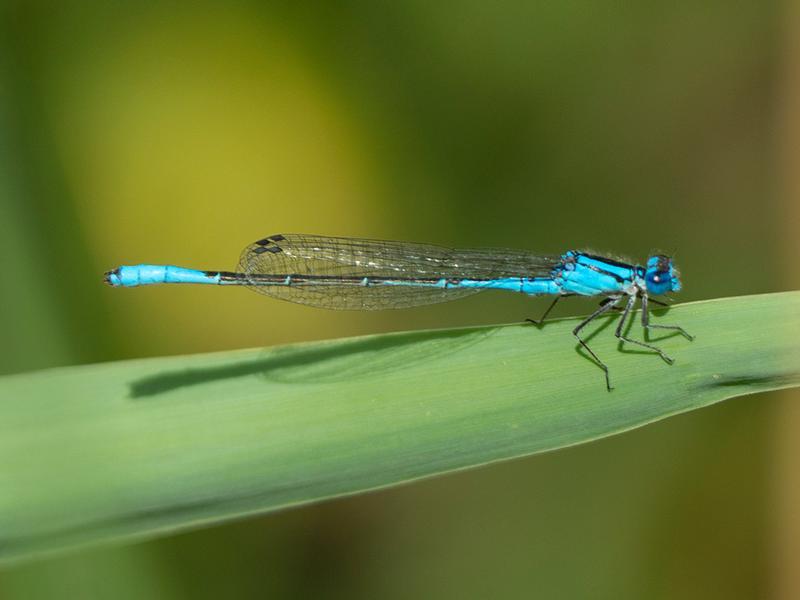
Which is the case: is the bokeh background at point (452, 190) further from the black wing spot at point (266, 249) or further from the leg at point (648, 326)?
the leg at point (648, 326)

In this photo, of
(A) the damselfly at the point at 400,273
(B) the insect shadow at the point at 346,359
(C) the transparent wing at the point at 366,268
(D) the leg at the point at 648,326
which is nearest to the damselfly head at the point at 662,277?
(A) the damselfly at the point at 400,273

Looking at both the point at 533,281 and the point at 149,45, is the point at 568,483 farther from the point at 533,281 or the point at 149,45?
the point at 149,45

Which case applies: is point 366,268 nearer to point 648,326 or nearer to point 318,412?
point 648,326

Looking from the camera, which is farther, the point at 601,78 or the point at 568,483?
the point at 601,78

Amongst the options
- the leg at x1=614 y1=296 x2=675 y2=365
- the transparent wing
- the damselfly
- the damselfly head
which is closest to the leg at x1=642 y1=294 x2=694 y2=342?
the leg at x1=614 y1=296 x2=675 y2=365

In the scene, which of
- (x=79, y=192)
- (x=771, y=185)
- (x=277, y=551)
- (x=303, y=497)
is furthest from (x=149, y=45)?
(x=771, y=185)

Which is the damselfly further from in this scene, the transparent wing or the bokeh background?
the bokeh background

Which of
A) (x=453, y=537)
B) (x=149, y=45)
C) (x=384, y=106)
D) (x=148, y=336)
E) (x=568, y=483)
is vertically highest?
(x=149, y=45)
